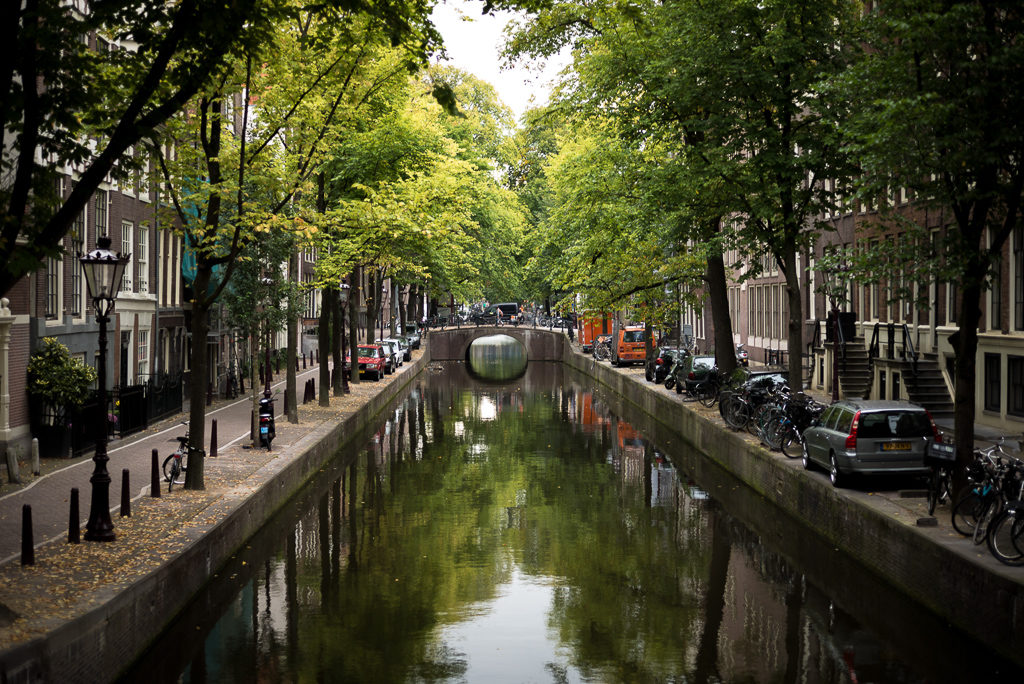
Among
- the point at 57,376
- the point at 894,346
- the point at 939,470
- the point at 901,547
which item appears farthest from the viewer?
the point at 894,346

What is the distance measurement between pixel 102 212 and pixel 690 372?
799 inches

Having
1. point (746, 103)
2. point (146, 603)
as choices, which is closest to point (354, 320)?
point (746, 103)

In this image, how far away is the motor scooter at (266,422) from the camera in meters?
24.1

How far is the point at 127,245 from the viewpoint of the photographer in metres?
33.0

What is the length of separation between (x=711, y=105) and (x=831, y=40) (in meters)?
3.10

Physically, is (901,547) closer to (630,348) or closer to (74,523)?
(74,523)

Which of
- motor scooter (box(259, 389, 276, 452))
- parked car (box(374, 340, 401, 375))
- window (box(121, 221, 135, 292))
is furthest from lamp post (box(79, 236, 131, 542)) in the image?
parked car (box(374, 340, 401, 375))

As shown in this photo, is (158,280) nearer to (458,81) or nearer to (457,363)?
(458,81)

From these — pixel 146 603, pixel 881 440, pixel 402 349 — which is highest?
pixel 402 349

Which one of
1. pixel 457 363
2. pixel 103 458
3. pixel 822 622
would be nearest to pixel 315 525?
pixel 103 458

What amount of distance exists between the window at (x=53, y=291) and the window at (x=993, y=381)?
76.0 feet

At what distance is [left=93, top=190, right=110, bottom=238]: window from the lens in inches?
1184

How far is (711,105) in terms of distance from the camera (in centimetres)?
2639

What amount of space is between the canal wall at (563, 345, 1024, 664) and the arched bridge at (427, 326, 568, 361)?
58.2m
